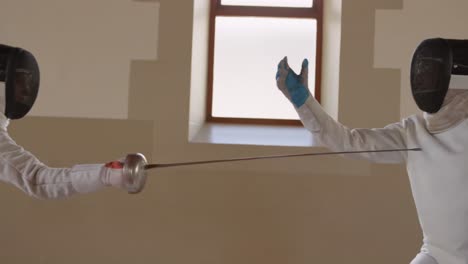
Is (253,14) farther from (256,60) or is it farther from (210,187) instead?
(210,187)

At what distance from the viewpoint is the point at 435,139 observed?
177 centimetres

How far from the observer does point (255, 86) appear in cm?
313

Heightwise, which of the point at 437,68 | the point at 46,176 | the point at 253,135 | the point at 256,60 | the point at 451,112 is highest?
the point at 256,60

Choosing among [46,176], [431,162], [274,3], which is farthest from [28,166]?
[274,3]

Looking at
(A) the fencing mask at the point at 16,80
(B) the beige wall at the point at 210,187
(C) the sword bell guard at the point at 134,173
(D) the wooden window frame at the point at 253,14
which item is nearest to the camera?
(C) the sword bell guard at the point at 134,173

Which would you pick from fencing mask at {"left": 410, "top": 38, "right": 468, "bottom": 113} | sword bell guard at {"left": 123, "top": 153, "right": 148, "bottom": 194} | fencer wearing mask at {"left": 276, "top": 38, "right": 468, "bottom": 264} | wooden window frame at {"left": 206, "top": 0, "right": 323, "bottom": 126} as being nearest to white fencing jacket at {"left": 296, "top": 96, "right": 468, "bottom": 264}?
fencer wearing mask at {"left": 276, "top": 38, "right": 468, "bottom": 264}

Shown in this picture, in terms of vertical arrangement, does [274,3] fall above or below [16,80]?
above

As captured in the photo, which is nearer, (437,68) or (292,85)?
(437,68)

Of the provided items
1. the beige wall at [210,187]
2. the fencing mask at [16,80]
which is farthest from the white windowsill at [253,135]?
the fencing mask at [16,80]

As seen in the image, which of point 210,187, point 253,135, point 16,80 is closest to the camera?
point 16,80

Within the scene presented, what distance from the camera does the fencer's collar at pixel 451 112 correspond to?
1732 millimetres

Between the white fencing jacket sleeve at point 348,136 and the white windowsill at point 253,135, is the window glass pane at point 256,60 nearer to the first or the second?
the white windowsill at point 253,135

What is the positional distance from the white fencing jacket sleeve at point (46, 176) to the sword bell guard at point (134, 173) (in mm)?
120

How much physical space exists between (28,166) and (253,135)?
53.8 inches
